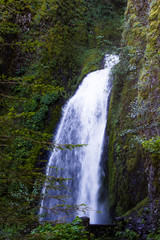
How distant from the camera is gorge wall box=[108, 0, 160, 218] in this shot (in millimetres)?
5465

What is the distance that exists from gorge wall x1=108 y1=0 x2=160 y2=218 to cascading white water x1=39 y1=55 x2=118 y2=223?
0.69 meters

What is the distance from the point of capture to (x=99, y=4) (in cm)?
1909

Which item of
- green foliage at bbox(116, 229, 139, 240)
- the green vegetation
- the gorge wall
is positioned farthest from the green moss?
the green vegetation

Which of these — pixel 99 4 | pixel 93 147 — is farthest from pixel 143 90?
pixel 99 4

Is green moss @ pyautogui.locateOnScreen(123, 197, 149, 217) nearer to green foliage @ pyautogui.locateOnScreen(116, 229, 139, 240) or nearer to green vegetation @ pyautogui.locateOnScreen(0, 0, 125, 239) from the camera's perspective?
green foliage @ pyautogui.locateOnScreen(116, 229, 139, 240)

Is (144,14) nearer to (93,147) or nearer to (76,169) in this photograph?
(93,147)

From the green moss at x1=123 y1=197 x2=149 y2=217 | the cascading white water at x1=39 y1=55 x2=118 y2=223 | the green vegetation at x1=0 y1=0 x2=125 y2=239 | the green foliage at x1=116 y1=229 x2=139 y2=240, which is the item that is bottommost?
the green foliage at x1=116 y1=229 x2=139 y2=240

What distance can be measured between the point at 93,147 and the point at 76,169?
116cm

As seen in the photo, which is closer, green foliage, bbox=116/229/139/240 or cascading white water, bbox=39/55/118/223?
green foliage, bbox=116/229/139/240

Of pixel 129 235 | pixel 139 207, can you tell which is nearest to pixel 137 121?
pixel 139 207

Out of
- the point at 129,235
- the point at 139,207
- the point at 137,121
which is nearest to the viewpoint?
the point at 129,235

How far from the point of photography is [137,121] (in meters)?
6.71

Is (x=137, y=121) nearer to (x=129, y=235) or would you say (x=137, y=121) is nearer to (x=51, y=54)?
(x=129, y=235)

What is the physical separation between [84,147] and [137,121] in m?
3.35
